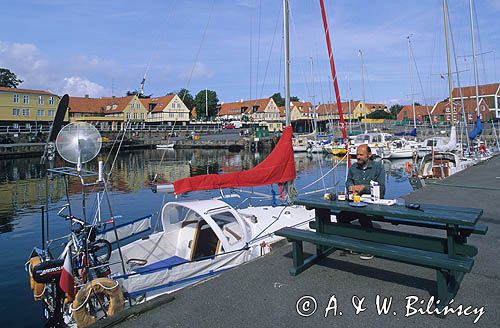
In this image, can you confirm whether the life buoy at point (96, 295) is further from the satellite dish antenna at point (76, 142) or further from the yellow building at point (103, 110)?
the yellow building at point (103, 110)

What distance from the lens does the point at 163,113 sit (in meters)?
101

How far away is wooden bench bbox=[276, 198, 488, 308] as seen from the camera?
4.38 metres

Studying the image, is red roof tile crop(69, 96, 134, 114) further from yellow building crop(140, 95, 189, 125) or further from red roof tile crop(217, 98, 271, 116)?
red roof tile crop(217, 98, 271, 116)

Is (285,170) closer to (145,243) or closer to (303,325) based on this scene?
(145,243)

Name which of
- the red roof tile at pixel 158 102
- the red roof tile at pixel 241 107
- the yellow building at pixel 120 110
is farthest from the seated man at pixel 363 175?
the red roof tile at pixel 241 107

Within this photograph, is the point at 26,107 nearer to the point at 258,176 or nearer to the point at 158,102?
the point at 158,102

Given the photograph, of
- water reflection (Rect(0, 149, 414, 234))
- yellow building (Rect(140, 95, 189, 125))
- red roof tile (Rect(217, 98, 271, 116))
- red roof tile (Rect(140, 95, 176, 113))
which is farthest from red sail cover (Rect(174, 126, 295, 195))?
red roof tile (Rect(217, 98, 271, 116))

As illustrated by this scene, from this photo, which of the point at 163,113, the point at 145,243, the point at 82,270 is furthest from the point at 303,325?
the point at 163,113

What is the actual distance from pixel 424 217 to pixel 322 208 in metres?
1.38

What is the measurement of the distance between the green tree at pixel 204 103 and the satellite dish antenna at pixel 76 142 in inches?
4683

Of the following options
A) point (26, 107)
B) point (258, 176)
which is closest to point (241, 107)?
point (26, 107)

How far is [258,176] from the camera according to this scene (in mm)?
9156

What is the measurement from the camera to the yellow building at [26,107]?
234 feet

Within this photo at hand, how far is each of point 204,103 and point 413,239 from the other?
121812mm
